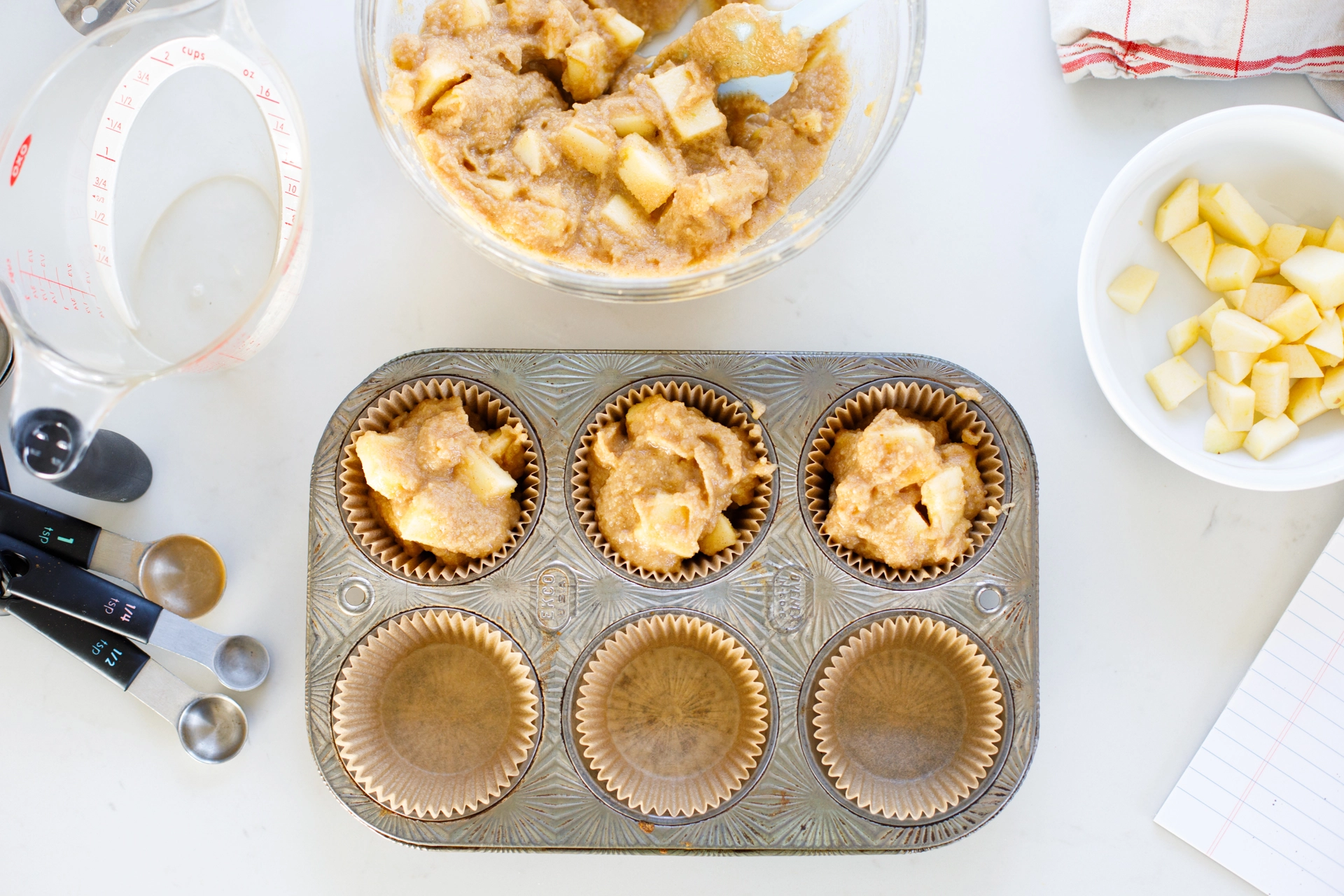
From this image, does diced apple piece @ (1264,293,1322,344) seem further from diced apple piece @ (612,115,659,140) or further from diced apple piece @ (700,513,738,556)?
diced apple piece @ (612,115,659,140)

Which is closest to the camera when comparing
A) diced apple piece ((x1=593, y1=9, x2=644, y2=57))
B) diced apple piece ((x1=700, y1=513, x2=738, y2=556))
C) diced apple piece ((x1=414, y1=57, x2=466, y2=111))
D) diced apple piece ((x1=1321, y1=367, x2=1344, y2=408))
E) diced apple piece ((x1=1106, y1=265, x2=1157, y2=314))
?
diced apple piece ((x1=414, y1=57, x2=466, y2=111))

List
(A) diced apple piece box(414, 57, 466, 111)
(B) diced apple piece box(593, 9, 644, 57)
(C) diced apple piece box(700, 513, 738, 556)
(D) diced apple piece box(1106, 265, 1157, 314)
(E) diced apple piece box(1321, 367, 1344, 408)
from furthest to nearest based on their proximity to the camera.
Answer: (D) diced apple piece box(1106, 265, 1157, 314)
(E) diced apple piece box(1321, 367, 1344, 408)
(C) diced apple piece box(700, 513, 738, 556)
(B) diced apple piece box(593, 9, 644, 57)
(A) diced apple piece box(414, 57, 466, 111)

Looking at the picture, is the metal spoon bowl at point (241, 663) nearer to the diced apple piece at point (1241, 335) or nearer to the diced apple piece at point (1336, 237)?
the diced apple piece at point (1241, 335)

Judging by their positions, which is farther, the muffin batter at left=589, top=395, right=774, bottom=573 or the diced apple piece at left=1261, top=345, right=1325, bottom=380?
the diced apple piece at left=1261, top=345, right=1325, bottom=380

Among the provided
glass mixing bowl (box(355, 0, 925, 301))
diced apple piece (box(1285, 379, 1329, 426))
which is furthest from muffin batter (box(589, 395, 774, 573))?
diced apple piece (box(1285, 379, 1329, 426))

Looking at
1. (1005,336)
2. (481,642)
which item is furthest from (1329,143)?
(481,642)

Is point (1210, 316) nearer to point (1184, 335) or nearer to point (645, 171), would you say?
point (1184, 335)

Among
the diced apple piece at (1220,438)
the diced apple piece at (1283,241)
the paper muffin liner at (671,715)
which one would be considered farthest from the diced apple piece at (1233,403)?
the paper muffin liner at (671,715)
